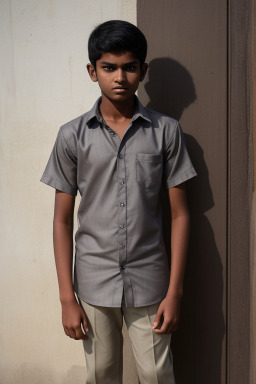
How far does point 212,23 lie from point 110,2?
52 cm

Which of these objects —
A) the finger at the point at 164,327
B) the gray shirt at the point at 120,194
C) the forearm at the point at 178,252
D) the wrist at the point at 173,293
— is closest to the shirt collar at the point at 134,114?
the gray shirt at the point at 120,194

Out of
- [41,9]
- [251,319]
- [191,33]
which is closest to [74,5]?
[41,9]

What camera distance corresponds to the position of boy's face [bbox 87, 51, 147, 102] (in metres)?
1.87

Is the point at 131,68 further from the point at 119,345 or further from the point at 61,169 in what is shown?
the point at 119,345

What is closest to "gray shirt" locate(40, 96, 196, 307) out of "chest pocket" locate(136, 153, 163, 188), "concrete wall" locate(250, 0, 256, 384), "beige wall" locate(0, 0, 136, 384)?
"chest pocket" locate(136, 153, 163, 188)

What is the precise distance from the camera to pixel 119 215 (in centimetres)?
190

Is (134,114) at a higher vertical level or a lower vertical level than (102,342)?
higher

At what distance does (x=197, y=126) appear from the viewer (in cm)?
218

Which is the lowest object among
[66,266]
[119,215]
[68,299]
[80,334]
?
[80,334]

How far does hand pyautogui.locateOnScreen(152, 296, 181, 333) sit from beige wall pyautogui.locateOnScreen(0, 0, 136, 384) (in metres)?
0.78

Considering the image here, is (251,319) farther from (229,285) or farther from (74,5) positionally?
(74,5)

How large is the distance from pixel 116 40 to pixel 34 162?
2.97 ft

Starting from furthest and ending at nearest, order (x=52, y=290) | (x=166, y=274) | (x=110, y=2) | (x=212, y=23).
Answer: (x=52, y=290) → (x=110, y=2) → (x=212, y=23) → (x=166, y=274)

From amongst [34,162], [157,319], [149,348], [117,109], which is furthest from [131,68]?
[149,348]
